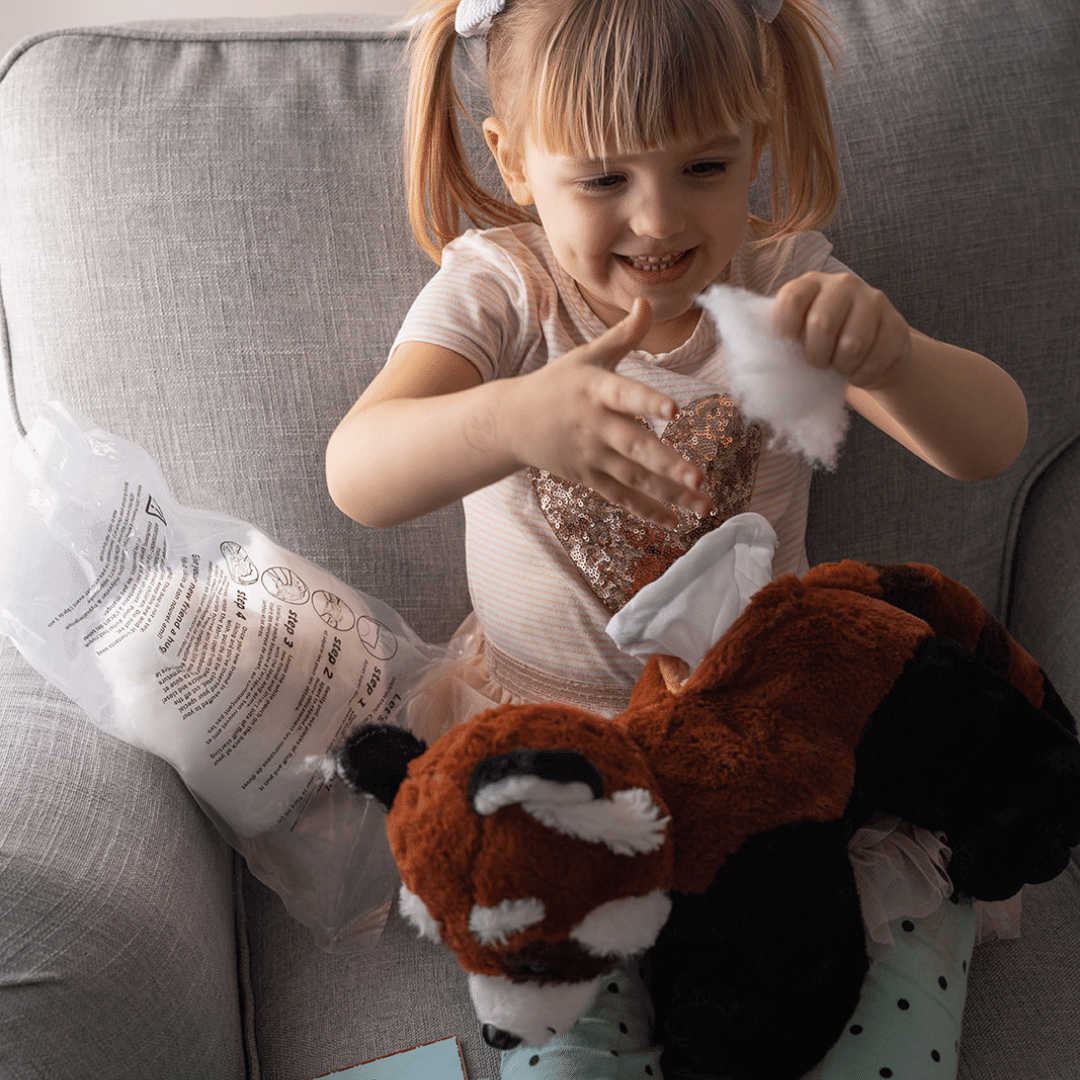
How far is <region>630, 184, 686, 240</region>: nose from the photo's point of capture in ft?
2.07

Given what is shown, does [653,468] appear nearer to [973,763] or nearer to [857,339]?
[857,339]

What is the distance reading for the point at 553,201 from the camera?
2.20ft

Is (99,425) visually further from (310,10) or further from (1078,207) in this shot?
(1078,207)

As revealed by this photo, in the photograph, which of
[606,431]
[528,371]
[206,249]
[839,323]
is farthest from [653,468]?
[206,249]

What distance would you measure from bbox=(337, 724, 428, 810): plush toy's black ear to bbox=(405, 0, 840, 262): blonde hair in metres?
0.39

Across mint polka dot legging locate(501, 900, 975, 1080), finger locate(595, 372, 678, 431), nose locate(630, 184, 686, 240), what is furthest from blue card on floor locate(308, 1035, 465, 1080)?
nose locate(630, 184, 686, 240)

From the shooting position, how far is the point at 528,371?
792 millimetres

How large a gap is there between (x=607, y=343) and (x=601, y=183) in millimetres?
199

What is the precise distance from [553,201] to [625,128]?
0.08 meters

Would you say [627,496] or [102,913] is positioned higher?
[627,496]

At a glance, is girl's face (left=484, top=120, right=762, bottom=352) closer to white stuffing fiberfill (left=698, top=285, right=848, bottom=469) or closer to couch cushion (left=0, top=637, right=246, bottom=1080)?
white stuffing fiberfill (left=698, top=285, right=848, bottom=469)

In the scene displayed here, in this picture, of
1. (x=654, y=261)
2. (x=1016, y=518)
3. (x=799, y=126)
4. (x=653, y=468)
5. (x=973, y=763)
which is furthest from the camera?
(x=1016, y=518)

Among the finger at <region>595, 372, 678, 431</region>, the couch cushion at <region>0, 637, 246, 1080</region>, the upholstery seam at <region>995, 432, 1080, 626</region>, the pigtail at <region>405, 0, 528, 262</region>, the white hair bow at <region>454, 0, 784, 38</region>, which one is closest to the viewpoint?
the finger at <region>595, 372, 678, 431</region>

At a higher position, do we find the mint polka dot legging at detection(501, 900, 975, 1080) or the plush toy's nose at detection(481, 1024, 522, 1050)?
the plush toy's nose at detection(481, 1024, 522, 1050)
